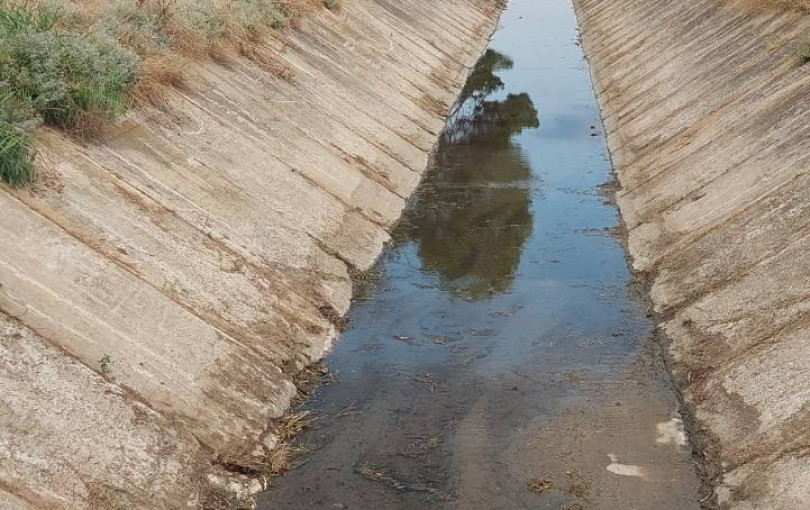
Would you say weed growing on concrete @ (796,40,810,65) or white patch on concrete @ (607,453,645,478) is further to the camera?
weed growing on concrete @ (796,40,810,65)

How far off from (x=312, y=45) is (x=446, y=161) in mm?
4847

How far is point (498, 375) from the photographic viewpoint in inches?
466

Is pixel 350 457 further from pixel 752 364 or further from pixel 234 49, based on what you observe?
pixel 234 49

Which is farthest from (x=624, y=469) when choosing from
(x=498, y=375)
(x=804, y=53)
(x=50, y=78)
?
(x=804, y=53)

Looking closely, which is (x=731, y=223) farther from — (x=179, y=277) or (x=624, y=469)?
(x=179, y=277)

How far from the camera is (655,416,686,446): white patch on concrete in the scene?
10.3 m

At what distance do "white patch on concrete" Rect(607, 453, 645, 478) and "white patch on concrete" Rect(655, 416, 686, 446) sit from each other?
2.02ft

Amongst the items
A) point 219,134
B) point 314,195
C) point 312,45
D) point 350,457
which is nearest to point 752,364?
point 350,457

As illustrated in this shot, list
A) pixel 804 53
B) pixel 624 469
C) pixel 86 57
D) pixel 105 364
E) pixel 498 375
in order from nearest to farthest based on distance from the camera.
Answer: pixel 105 364, pixel 624 469, pixel 498 375, pixel 86 57, pixel 804 53

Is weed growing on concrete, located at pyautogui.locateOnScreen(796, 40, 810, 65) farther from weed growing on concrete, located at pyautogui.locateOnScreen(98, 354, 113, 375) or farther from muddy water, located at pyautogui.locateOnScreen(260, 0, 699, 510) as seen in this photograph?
weed growing on concrete, located at pyautogui.locateOnScreen(98, 354, 113, 375)

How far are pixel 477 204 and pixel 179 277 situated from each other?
8.64m

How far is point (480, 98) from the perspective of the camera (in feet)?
93.9

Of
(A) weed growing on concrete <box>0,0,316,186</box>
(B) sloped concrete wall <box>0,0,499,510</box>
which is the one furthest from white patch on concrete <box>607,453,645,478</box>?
(A) weed growing on concrete <box>0,0,316,186</box>

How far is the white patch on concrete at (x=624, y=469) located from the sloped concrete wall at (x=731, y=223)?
0.72 m
